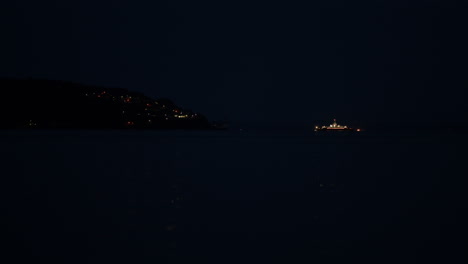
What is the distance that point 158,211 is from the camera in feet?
40.0

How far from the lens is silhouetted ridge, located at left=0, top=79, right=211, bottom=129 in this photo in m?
106

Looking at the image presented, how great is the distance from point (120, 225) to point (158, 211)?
6.08 ft

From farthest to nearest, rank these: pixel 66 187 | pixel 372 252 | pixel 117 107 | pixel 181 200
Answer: pixel 117 107, pixel 66 187, pixel 181 200, pixel 372 252

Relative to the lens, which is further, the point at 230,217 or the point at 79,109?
the point at 79,109

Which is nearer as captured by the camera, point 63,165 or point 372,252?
point 372,252

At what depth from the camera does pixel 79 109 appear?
386 ft

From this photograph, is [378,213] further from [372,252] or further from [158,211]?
[158,211]

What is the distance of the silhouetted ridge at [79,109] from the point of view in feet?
349

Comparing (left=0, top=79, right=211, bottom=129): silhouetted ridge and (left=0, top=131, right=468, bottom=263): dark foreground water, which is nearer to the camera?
(left=0, top=131, right=468, bottom=263): dark foreground water

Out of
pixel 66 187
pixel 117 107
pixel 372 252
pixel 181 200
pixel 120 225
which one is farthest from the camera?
pixel 117 107

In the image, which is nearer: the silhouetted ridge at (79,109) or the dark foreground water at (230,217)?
the dark foreground water at (230,217)

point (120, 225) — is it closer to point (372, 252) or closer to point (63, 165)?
point (372, 252)

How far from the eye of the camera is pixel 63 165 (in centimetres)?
2423

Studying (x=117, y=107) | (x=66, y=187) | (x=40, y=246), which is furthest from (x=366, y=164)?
(x=117, y=107)
